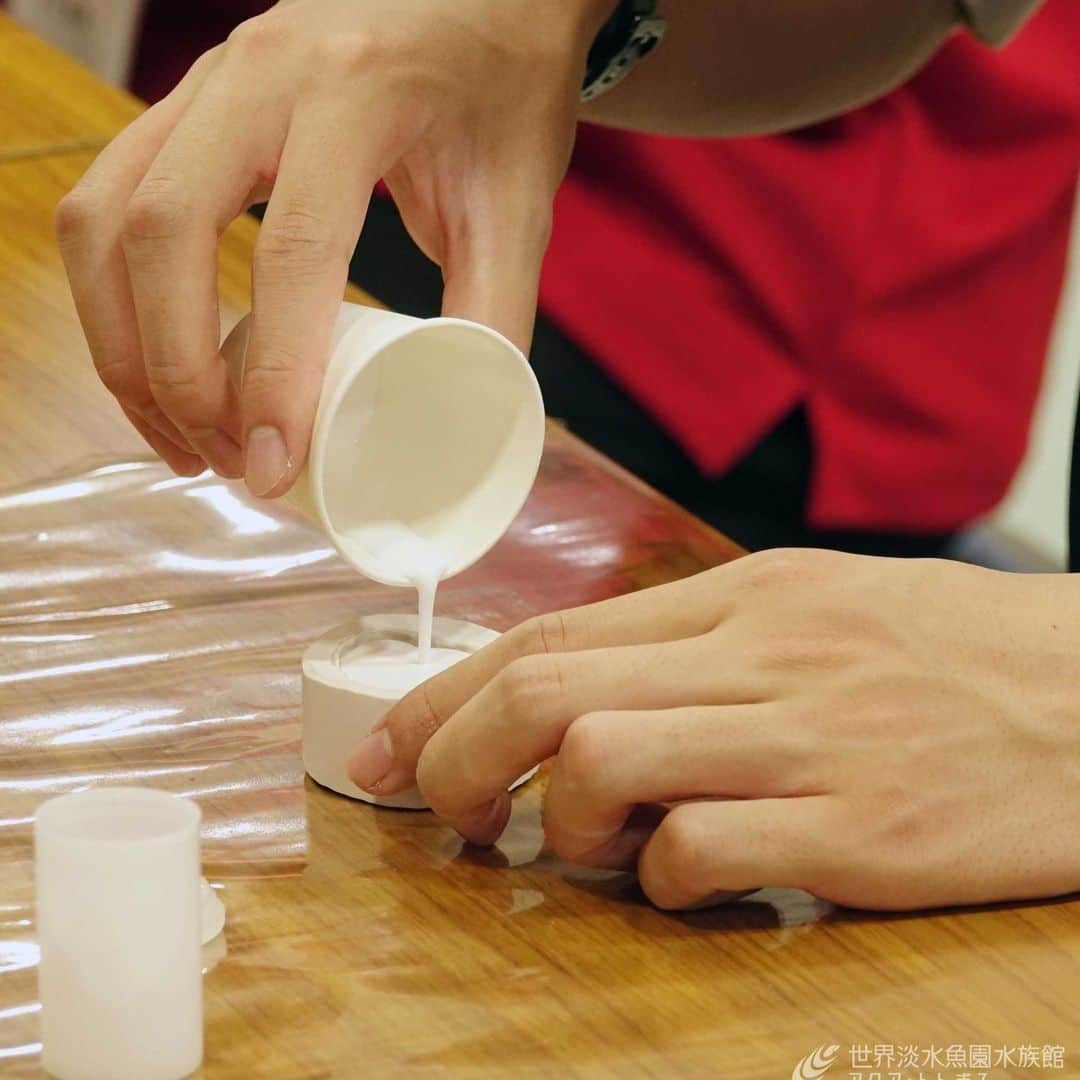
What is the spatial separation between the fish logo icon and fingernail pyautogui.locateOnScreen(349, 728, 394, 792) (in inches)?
9.6

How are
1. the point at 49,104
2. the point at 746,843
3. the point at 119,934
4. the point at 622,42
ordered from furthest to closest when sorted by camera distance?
the point at 49,104
the point at 622,42
the point at 746,843
the point at 119,934

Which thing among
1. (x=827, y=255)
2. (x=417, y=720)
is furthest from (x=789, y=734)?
(x=827, y=255)

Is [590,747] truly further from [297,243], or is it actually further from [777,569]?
[297,243]

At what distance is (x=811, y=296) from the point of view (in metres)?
1.95

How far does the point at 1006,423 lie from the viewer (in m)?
2.10

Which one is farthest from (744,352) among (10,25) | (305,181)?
(305,181)

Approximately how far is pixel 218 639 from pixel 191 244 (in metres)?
0.22

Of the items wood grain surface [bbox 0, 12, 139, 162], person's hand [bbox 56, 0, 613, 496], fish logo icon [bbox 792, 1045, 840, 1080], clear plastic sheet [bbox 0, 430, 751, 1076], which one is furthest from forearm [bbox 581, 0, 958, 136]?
fish logo icon [bbox 792, 1045, 840, 1080]

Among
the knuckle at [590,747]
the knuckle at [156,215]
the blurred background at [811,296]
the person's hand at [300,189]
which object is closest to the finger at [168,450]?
the person's hand at [300,189]

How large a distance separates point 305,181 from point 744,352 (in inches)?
41.6

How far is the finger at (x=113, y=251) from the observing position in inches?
38.9

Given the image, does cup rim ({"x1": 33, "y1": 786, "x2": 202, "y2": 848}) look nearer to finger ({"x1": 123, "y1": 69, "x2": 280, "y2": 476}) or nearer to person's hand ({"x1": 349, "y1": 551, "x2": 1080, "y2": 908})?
person's hand ({"x1": 349, "y1": 551, "x2": 1080, "y2": 908})

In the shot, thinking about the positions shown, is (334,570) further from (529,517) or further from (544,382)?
(544,382)

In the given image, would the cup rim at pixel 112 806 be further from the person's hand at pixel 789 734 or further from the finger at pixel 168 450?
the finger at pixel 168 450
